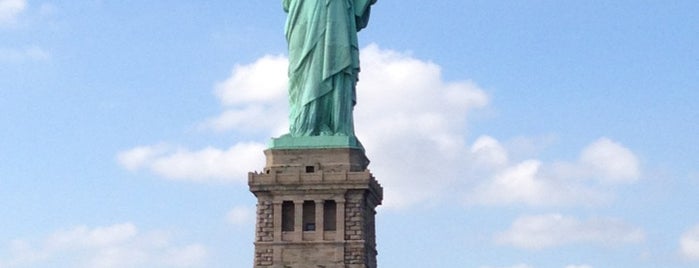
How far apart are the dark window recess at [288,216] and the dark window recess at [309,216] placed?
516mm

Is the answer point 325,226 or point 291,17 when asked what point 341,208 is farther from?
point 291,17

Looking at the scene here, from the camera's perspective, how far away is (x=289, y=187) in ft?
229

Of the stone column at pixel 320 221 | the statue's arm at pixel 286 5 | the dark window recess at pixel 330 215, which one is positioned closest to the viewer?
the stone column at pixel 320 221

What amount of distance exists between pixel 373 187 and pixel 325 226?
9.21 feet

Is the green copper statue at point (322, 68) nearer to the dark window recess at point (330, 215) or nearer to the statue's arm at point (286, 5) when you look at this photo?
the statue's arm at point (286, 5)

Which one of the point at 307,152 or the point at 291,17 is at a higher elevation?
the point at 291,17

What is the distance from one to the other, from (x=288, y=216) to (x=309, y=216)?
884 mm

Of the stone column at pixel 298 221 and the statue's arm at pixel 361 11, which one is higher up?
the statue's arm at pixel 361 11

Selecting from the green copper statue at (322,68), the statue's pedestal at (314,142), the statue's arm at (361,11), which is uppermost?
the statue's arm at (361,11)

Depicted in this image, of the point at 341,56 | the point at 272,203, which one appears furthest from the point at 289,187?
the point at 341,56

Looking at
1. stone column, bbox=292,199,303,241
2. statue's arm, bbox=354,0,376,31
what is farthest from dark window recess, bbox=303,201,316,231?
statue's arm, bbox=354,0,376,31

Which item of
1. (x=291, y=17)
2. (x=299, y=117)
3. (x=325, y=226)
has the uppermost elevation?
(x=291, y=17)

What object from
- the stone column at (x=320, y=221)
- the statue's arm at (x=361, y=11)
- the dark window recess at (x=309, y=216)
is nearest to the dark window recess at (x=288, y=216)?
the dark window recess at (x=309, y=216)

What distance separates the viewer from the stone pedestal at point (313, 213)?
6938 cm
